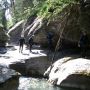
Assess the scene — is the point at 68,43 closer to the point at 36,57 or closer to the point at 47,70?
the point at 36,57

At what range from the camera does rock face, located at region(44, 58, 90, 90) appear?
18.9m

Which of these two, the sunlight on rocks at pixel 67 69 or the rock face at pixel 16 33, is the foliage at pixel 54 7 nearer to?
the sunlight on rocks at pixel 67 69

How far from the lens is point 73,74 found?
1922 centimetres

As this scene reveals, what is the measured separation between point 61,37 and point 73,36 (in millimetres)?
1320

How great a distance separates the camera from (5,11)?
71.6 meters

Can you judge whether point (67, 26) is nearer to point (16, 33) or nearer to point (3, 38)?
point (3, 38)

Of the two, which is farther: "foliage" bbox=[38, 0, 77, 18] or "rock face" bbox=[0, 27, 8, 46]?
"rock face" bbox=[0, 27, 8, 46]

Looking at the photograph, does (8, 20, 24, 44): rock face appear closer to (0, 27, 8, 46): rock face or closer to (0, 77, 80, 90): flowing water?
(0, 27, 8, 46): rock face

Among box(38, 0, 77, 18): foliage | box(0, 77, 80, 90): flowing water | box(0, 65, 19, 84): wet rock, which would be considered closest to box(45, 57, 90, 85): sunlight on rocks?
box(0, 77, 80, 90): flowing water

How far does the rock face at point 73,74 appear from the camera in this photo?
743 inches

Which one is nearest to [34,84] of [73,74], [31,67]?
[73,74]

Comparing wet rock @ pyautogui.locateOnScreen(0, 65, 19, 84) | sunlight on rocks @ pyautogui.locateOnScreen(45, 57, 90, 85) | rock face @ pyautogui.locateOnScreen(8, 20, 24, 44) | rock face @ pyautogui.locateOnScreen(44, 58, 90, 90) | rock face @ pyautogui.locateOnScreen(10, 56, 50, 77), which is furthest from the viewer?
rock face @ pyautogui.locateOnScreen(8, 20, 24, 44)

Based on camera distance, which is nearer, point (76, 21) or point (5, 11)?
point (76, 21)

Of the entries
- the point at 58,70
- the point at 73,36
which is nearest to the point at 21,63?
the point at 58,70
